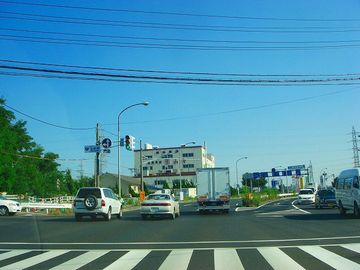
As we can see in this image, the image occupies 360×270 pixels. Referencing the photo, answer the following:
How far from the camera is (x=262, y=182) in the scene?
17775 centimetres

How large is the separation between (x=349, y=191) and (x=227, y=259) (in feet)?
55.4

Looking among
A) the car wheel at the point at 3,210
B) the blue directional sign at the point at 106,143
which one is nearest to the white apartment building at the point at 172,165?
the blue directional sign at the point at 106,143

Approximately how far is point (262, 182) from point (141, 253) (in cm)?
16835

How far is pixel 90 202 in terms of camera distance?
27062 millimetres

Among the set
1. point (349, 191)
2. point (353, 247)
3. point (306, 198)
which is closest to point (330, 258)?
point (353, 247)

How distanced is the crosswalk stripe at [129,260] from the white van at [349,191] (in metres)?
15.3

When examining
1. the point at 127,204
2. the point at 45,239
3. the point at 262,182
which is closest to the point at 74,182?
the point at 127,204

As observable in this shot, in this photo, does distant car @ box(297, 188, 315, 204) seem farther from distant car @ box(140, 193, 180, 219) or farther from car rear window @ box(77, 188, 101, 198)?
car rear window @ box(77, 188, 101, 198)

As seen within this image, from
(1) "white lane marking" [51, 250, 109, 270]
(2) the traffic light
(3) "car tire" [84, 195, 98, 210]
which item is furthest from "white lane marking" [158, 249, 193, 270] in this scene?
(2) the traffic light

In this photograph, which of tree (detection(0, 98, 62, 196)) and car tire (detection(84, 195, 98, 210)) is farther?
tree (detection(0, 98, 62, 196))

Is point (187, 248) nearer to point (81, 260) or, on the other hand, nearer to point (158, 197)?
point (81, 260)

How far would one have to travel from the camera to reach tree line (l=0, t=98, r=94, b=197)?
71.1 meters

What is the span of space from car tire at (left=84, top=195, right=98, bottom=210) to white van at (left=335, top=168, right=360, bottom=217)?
13.7 m

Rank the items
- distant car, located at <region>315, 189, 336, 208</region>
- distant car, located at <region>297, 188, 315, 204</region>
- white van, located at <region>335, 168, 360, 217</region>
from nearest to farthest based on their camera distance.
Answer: white van, located at <region>335, 168, 360, 217</region> → distant car, located at <region>315, 189, 336, 208</region> → distant car, located at <region>297, 188, 315, 204</region>
